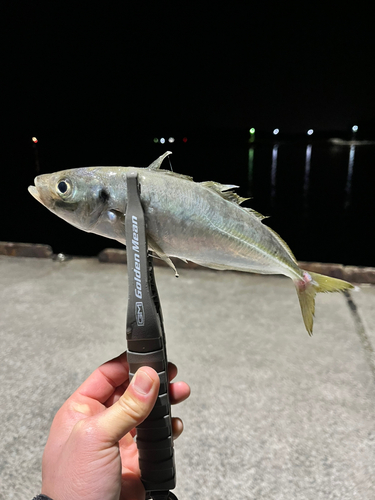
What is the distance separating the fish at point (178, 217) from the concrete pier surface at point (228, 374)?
1.52m

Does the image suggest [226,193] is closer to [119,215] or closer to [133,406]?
[119,215]

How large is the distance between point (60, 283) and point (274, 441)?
3.04m

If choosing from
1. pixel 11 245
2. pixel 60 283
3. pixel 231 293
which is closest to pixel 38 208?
pixel 11 245

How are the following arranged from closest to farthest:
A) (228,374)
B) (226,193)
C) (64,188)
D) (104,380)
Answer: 1. (64,188)
2. (226,193)
3. (104,380)
4. (228,374)

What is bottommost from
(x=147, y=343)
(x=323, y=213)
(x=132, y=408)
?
(x=323, y=213)

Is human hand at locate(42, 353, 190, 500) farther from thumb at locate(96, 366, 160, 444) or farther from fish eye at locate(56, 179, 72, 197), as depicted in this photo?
fish eye at locate(56, 179, 72, 197)

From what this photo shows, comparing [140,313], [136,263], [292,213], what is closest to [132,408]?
[140,313]

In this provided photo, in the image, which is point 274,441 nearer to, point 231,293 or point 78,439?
point 78,439

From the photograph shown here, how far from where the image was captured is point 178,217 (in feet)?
3.01

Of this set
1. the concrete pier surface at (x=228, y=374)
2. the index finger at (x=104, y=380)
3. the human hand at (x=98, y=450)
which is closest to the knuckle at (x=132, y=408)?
the human hand at (x=98, y=450)

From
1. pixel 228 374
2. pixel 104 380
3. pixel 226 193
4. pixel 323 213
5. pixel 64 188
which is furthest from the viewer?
pixel 323 213

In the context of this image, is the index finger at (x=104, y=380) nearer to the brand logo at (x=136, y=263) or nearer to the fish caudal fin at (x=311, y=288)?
the brand logo at (x=136, y=263)

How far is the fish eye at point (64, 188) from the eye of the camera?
90 cm

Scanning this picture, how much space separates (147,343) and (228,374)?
1.93m
